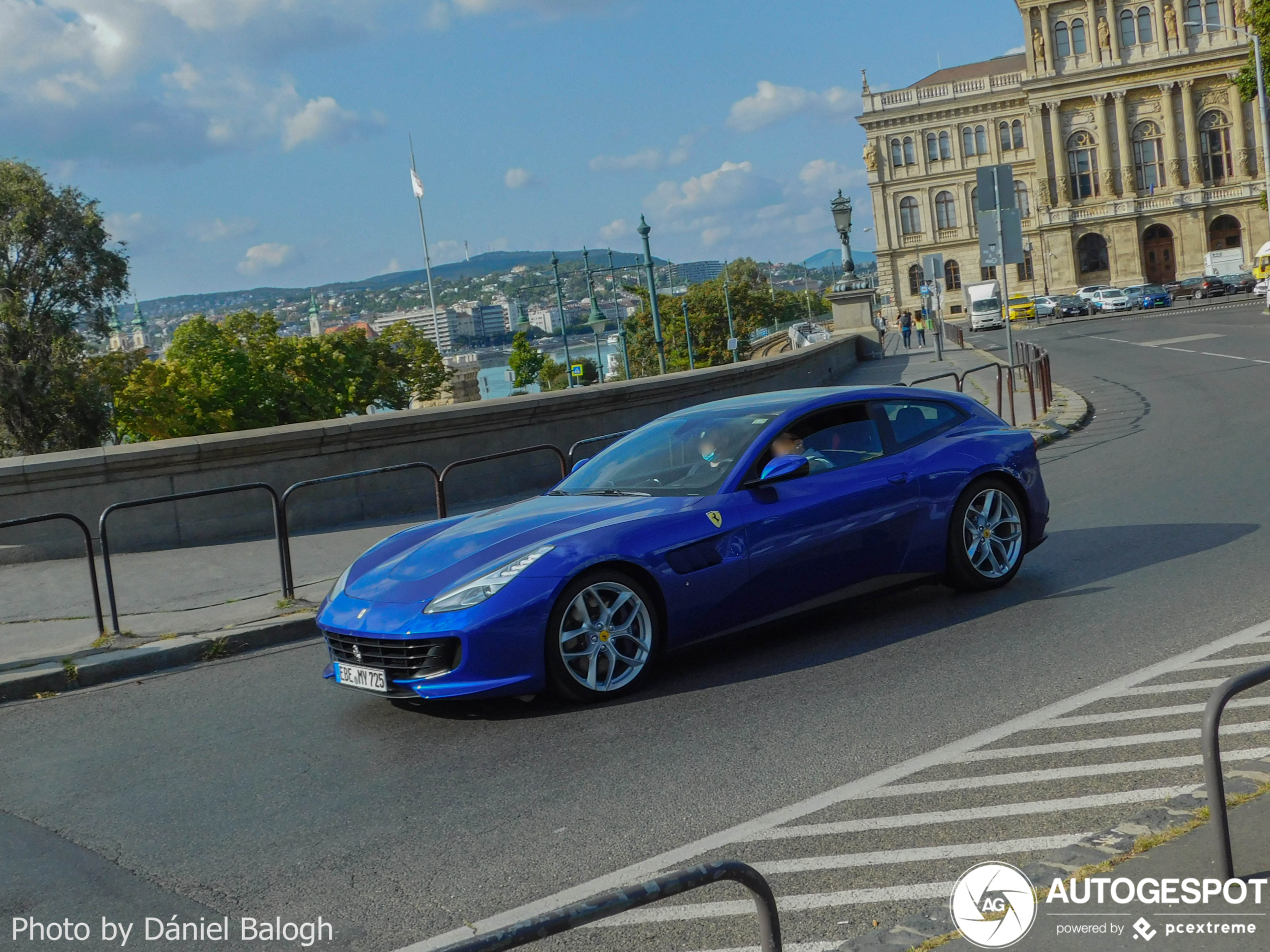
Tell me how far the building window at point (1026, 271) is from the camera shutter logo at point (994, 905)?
10708cm

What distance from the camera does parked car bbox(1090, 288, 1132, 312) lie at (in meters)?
74.3

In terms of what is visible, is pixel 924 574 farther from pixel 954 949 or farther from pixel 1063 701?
pixel 954 949

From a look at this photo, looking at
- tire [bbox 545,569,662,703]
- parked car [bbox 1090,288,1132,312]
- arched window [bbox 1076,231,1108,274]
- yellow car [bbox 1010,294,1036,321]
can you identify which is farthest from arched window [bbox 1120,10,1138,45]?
tire [bbox 545,569,662,703]

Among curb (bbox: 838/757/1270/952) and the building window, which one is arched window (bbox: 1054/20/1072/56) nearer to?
the building window

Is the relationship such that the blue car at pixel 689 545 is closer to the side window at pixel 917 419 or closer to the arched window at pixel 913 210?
the side window at pixel 917 419

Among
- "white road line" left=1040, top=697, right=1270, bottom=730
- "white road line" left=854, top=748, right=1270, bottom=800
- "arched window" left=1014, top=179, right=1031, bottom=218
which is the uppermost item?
"arched window" left=1014, top=179, right=1031, bottom=218

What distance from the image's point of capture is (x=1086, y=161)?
102125 millimetres

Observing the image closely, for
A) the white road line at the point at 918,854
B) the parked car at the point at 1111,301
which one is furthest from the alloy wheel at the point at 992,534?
the parked car at the point at 1111,301

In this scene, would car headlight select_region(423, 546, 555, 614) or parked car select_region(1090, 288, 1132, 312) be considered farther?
Answer: parked car select_region(1090, 288, 1132, 312)

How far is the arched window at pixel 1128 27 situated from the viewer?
3883 inches

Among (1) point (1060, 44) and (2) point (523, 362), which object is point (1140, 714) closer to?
(1) point (1060, 44)

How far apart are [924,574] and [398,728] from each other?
333 centimetres

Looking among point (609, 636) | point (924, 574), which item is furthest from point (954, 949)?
point (924, 574)

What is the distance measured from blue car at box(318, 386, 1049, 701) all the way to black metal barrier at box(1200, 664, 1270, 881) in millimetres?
3351
